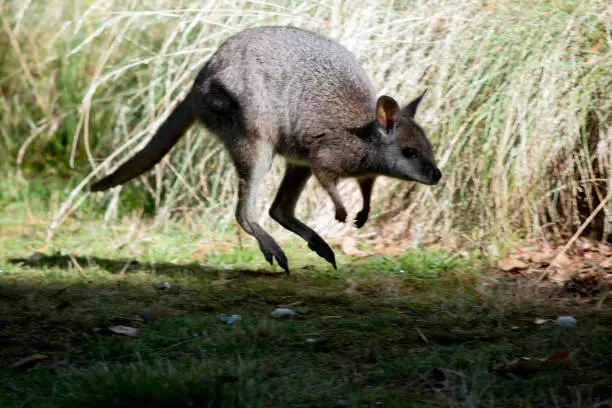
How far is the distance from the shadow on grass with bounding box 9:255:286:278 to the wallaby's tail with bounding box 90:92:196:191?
532 millimetres

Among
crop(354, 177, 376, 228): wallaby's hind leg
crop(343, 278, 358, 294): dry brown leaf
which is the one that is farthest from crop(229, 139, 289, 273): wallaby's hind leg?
crop(354, 177, 376, 228): wallaby's hind leg

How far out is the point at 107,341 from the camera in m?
3.64

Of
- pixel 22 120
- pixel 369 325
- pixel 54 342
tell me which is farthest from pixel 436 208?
pixel 22 120

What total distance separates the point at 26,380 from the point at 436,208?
3189mm

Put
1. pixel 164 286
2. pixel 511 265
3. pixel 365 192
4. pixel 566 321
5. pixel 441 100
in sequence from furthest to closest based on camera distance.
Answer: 1. pixel 441 100
2. pixel 365 192
3. pixel 511 265
4. pixel 164 286
5. pixel 566 321

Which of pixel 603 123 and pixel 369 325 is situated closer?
pixel 369 325

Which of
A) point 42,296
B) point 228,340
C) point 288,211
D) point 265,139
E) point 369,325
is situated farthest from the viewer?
point 288,211

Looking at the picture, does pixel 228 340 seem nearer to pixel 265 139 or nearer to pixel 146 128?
pixel 265 139

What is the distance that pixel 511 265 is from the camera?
16.8 feet

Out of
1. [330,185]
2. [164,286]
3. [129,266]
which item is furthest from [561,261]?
[129,266]

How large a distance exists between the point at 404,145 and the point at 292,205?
0.85 meters

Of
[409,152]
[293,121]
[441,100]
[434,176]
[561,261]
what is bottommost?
[561,261]

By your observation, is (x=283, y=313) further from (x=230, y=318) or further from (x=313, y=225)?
(x=313, y=225)

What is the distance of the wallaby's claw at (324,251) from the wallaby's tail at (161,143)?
1.05 meters
